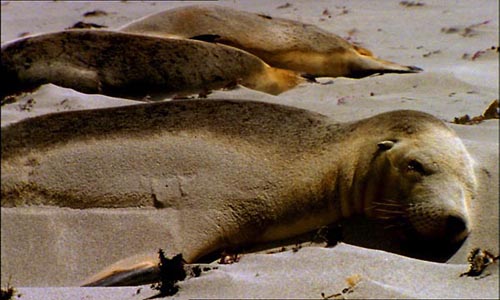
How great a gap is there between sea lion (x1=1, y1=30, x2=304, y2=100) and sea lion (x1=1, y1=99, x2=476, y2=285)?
147 cm

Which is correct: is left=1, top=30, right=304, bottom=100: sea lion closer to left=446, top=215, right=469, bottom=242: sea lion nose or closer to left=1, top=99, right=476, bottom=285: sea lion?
left=1, top=99, right=476, bottom=285: sea lion

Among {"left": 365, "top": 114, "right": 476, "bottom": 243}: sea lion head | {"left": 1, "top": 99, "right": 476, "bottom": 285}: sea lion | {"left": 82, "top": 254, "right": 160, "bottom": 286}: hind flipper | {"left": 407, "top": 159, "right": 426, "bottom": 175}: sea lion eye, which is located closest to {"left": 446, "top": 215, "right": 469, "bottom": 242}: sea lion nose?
{"left": 365, "top": 114, "right": 476, "bottom": 243}: sea lion head

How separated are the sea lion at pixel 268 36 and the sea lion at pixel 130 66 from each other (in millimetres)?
242

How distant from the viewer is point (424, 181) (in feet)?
10.7

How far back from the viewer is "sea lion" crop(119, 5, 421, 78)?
19.6 feet

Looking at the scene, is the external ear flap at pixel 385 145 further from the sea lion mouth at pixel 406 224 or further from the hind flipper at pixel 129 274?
the hind flipper at pixel 129 274

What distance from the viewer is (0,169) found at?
4.34 metres

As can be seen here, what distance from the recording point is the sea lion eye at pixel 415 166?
3318mm

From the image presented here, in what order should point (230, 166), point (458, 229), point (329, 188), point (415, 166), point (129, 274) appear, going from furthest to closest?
1. point (230, 166)
2. point (329, 188)
3. point (415, 166)
4. point (129, 274)
5. point (458, 229)

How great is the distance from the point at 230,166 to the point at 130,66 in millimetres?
2074

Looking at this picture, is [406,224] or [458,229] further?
[406,224]

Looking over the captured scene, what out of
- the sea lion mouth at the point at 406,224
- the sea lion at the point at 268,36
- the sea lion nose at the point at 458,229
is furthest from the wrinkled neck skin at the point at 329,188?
the sea lion at the point at 268,36

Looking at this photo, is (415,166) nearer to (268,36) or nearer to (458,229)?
(458,229)

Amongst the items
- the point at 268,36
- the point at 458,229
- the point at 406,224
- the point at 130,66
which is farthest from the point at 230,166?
the point at 268,36
